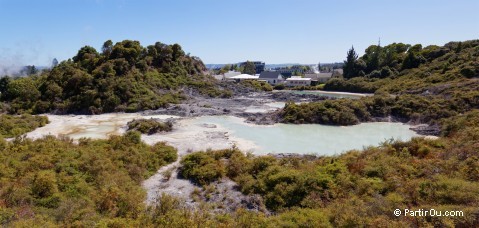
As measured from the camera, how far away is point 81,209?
920 centimetres

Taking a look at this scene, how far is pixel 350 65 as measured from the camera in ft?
236

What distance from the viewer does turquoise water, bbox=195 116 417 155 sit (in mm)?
21234

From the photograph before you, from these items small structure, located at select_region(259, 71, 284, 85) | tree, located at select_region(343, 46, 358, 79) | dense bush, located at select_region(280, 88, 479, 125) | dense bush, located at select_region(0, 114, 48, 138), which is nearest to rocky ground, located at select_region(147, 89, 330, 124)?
dense bush, located at select_region(280, 88, 479, 125)

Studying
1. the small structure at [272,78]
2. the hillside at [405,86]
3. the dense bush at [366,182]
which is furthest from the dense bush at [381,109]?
the small structure at [272,78]

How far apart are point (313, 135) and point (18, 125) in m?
24.4

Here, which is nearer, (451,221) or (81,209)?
(451,221)

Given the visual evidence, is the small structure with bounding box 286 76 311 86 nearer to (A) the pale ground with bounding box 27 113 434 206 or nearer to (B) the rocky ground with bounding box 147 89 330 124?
(B) the rocky ground with bounding box 147 89 330 124

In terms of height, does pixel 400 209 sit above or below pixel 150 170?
above

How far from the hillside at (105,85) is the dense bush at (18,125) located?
7876mm

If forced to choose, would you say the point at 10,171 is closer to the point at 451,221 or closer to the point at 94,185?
the point at 94,185

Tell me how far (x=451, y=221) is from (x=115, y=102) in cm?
3704

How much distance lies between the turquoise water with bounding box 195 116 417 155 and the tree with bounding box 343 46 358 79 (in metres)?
44.7

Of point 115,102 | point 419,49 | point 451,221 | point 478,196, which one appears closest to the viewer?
point 451,221

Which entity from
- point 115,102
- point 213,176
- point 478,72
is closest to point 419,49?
point 478,72
